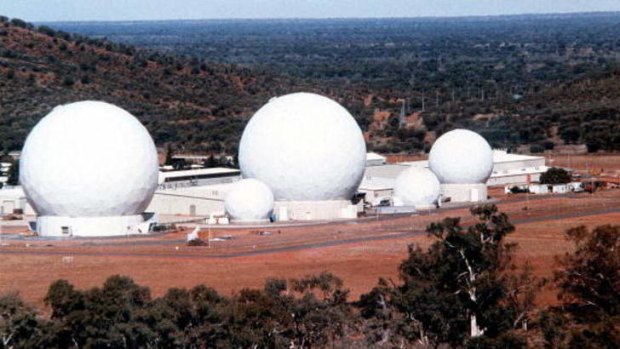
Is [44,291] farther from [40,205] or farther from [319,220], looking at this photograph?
[319,220]

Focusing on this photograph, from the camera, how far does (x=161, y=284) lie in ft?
142

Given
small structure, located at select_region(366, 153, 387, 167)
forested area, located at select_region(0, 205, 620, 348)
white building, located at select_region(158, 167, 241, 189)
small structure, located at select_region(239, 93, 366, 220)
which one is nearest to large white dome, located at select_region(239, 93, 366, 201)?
small structure, located at select_region(239, 93, 366, 220)

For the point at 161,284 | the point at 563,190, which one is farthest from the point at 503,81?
the point at 161,284

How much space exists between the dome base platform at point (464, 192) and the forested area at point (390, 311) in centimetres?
3354

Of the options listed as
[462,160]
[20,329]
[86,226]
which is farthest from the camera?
[462,160]

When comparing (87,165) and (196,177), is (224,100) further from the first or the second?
(87,165)

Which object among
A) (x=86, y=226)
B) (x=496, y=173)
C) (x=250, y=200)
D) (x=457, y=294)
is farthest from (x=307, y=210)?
(x=457, y=294)

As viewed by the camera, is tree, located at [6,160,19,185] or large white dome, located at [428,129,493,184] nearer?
large white dome, located at [428,129,493,184]

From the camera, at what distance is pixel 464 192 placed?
71812 millimetres

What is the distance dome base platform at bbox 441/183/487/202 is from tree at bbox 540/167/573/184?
5.17 meters

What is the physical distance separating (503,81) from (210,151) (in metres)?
84.4

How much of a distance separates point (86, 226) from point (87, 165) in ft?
8.62

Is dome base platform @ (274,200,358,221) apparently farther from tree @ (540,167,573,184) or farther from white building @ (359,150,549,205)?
tree @ (540,167,573,184)

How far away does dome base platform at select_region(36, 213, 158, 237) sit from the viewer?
56469mm
